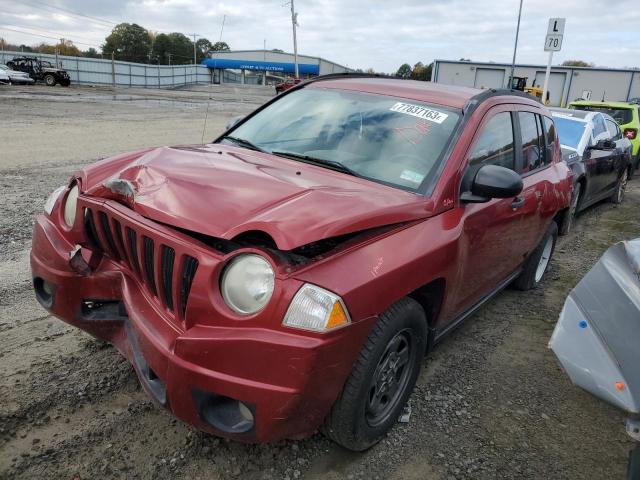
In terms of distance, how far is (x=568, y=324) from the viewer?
2104 mm

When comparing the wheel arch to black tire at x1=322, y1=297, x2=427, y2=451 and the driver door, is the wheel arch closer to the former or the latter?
black tire at x1=322, y1=297, x2=427, y2=451

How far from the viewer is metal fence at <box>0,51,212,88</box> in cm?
4288

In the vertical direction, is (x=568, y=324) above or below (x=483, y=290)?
above

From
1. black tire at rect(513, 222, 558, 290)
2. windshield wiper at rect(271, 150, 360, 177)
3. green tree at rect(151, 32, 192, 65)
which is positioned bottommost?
black tire at rect(513, 222, 558, 290)

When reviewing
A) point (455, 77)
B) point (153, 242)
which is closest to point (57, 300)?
point (153, 242)

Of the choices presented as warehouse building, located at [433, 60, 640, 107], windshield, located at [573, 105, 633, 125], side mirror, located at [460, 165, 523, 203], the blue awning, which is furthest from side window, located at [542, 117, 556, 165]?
the blue awning

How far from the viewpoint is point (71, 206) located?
9.41 ft

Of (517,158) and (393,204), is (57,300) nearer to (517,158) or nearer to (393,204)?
(393,204)

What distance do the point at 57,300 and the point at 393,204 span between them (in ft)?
5.96

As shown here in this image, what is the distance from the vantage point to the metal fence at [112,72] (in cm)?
4288

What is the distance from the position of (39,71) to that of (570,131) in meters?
37.4

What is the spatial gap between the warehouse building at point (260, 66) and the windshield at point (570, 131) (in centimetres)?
6821

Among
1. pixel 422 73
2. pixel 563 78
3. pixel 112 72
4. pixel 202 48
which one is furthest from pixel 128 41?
pixel 563 78

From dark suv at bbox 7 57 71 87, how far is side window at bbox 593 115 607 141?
3621cm
